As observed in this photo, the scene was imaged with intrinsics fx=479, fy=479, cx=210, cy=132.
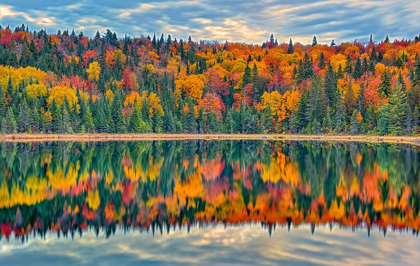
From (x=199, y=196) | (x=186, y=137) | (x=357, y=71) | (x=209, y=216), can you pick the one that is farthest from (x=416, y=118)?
(x=209, y=216)

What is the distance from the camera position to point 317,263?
16.3 m

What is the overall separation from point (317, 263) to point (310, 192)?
14163 millimetres

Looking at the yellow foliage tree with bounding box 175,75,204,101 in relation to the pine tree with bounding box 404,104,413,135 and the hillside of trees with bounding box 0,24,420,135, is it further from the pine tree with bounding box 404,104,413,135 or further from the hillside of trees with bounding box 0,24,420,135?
the pine tree with bounding box 404,104,413,135

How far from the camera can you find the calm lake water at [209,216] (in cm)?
1755

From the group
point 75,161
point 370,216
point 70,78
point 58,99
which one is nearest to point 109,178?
point 75,161

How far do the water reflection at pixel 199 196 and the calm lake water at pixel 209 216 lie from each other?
0.06m

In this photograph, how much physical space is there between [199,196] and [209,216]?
5.34 metres

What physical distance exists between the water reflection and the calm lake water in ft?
0.21

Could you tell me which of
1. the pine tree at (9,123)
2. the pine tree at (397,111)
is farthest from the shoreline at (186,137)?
the pine tree at (397,111)

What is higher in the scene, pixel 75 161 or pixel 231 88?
pixel 231 88

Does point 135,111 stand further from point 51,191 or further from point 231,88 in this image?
point 51,191

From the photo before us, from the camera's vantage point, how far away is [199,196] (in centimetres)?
2908

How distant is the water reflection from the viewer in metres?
22.2

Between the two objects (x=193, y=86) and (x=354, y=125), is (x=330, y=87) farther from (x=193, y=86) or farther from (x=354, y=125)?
(x=193, y=86)
